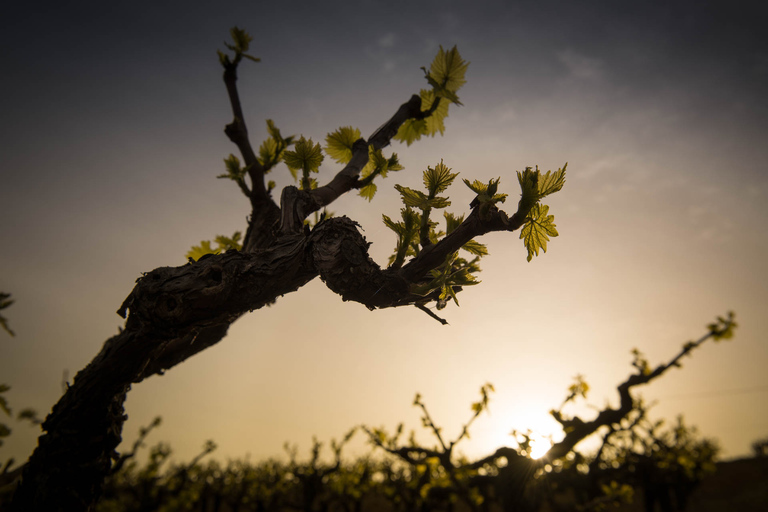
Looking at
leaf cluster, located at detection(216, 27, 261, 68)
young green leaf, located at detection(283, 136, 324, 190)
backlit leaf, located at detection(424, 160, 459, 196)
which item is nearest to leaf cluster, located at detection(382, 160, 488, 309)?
backlit leaf, located at detection(424, 160, 459, 196)

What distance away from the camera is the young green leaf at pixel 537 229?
151 cm

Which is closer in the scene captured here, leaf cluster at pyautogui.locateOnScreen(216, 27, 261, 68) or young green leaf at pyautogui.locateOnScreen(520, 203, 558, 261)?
young green leaf at pyautogui.locateOnScreen(520, 203, 558, 261)

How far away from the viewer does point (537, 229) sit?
156 centimetres

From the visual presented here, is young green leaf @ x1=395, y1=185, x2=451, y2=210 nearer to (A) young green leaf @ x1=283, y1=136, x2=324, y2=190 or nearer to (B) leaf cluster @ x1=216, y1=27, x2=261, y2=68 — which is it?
(A) young green leaf @ x1=283, y1=136, x2=324, y2=190

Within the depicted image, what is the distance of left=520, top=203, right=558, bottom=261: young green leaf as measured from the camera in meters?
1.51

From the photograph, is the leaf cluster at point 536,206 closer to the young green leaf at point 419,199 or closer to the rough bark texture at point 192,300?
the rough bark texture at point 192,300

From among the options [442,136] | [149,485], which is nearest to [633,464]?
[442,136]

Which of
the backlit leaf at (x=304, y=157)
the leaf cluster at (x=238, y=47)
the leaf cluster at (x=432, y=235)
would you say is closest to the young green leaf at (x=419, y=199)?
the leaf cluster at (x=432, y=235)

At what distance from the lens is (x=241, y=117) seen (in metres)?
2.72

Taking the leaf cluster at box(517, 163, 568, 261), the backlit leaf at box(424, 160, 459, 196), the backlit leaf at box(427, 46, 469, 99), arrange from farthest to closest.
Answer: the backlit leaf at box(427, 46, 469, 99), the backlit leaf at box(424, 160, 459, 196), the leaf cluster at box(517, 163, 568, 261)

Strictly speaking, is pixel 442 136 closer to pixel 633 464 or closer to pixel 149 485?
pixel 633 464

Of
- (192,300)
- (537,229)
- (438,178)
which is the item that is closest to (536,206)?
(537,229)

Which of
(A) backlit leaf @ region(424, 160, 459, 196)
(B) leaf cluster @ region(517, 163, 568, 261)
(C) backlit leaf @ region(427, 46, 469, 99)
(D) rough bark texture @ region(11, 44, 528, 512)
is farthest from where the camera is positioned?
(C) backlit leaf @ region(427, 46, 469, 99)

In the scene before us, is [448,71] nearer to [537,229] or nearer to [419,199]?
[419,199]
